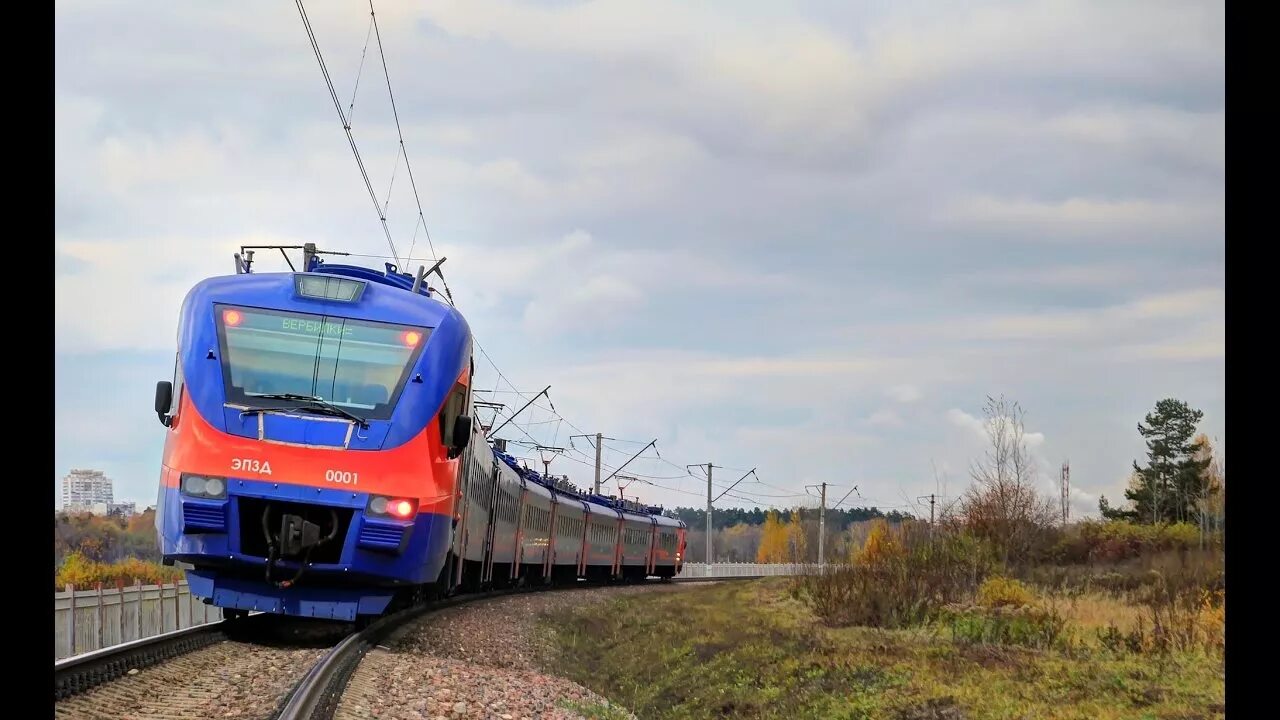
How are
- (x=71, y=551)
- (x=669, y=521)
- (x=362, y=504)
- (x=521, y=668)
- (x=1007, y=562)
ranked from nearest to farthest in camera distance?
(x=362, y=504) < (x=521, y=668) < (x=1007, y=562) < (x=71, y=551) < (x=669, y=521)

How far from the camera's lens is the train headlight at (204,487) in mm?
12750

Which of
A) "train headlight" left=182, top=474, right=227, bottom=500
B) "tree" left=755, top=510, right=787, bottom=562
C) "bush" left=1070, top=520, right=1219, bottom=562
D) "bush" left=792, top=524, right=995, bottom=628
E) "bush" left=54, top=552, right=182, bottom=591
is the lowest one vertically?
"tree" left=755, top=510, right=787, bottom=562

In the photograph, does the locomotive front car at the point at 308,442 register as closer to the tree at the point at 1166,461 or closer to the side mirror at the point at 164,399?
the side mirror at the point at 164,399

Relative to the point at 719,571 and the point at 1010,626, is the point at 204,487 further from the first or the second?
the point at 719,571

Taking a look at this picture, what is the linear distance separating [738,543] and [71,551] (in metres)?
143

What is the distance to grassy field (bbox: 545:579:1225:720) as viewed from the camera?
13.1 meters

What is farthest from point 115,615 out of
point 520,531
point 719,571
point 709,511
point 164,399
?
point 719,571

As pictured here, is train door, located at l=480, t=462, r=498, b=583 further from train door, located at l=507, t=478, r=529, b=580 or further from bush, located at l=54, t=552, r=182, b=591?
bush, located at l=54, t=552, r=182, b=591

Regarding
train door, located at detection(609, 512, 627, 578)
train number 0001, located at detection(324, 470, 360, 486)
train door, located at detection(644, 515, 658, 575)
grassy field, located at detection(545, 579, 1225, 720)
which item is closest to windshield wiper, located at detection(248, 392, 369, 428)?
train number 0001, located at detection(324, 470, 360, 486)
